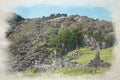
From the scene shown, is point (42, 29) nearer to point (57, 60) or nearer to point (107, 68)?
point (57, 60)

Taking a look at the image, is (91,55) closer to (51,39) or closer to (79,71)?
(79,71)

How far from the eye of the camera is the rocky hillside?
29219mm

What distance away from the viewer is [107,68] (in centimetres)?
2584

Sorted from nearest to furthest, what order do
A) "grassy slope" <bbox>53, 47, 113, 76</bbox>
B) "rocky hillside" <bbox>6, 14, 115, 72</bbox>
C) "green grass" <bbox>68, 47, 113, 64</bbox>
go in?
1. "grassy slope" <bbox>53, 47, 113, 76</bbox>
2. "green grass" <bbox>68, 47, 113, 64</bbox>
3. "rocky hillside" <bbox>6, 14, 115, 72</bbox>

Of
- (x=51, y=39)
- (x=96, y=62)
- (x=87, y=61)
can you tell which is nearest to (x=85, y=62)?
(x=87, y=61)

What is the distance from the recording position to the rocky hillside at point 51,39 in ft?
95.9

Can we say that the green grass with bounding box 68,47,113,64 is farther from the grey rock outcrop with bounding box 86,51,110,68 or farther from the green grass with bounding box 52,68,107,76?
the green grass with bounding box 52,68,107,76

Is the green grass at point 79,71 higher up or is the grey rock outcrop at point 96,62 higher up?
the grey rock outcrop at point 96,62

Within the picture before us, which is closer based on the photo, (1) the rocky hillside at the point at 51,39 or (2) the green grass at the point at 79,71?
(2) the green grass at the point at 79,71

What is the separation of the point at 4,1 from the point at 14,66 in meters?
4.21

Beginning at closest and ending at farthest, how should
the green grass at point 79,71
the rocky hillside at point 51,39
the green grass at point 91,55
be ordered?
the green grass at point 79,71 < the green grass at point 91,55 < the rocky hillside at point 51,39

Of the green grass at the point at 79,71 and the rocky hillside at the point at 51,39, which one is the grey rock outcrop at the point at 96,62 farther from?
the rocky hillside at the point at 51,39

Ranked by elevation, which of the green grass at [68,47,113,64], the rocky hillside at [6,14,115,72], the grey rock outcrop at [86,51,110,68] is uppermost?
the rocky hillside at [6,14,115,72]

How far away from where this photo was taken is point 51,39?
3122 centimetres
